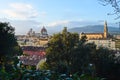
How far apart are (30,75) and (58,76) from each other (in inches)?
15.5

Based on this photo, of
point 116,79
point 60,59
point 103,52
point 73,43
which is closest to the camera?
point 116,79

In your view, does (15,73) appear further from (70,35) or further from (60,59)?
(70,35)

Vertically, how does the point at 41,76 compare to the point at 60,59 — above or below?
above

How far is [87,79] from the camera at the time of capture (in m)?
5.14

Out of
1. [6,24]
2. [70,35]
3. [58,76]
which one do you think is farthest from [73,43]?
[58,76]

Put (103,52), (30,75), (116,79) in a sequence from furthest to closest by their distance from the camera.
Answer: (103,52) → (116,79) → (30,75)

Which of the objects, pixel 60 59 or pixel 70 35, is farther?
pixel 70 35

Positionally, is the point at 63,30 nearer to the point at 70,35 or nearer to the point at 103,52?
the point at 70,35

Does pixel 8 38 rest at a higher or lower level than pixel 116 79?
higher

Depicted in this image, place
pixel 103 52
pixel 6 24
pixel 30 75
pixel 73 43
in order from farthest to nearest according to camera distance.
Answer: pixel 73 43 → pixel 103 52 → pixel 6 24 → pixel 30 75

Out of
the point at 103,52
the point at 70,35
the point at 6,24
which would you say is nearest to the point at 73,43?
the point at 70,35

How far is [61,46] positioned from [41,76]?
3547 centimetres

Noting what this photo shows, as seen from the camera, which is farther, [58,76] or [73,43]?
[73,43]

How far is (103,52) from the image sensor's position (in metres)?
35.9
